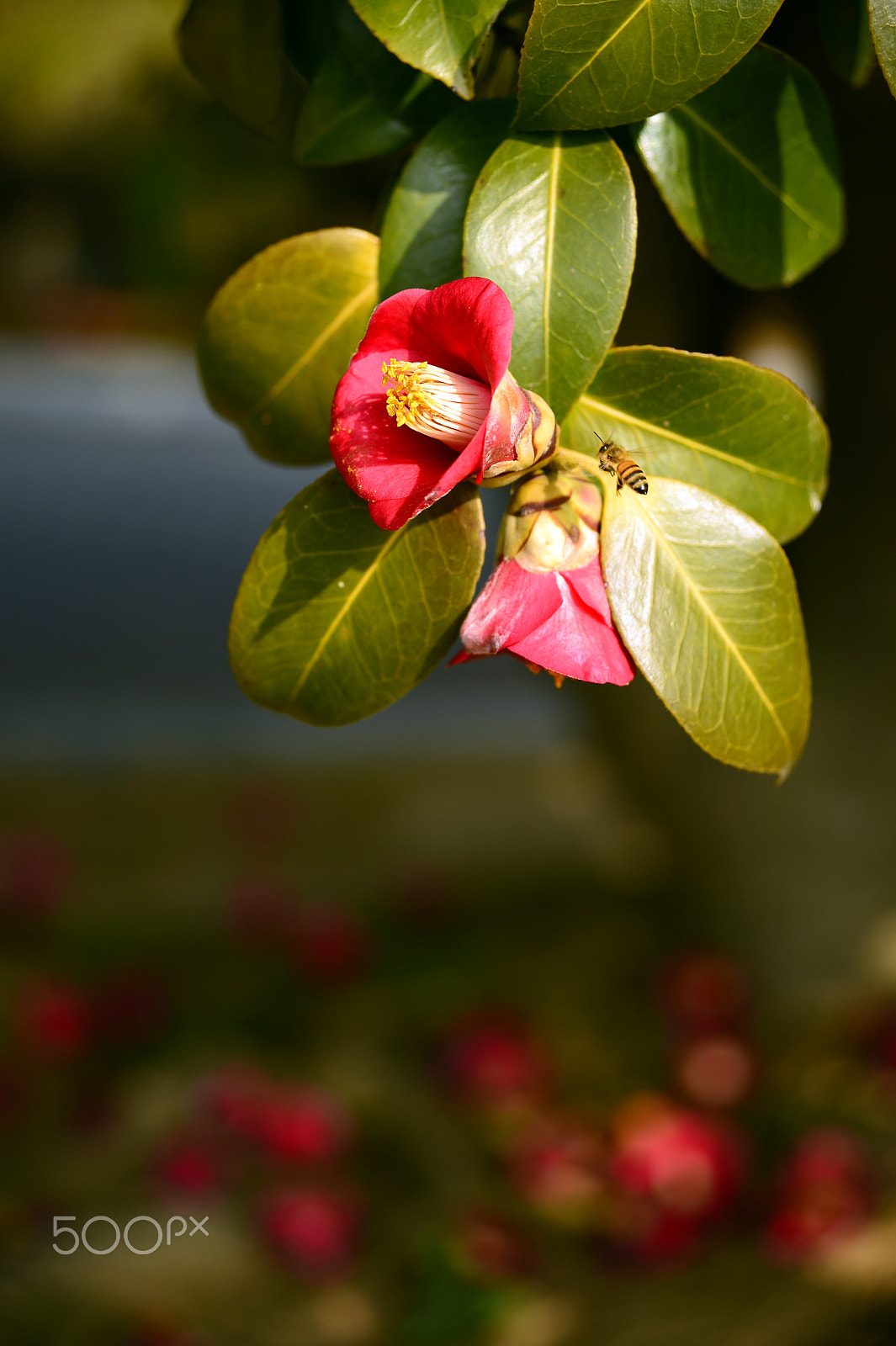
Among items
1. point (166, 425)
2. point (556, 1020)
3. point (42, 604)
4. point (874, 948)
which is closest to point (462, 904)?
point (556, 1020)

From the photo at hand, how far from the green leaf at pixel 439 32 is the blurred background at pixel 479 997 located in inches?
7.5

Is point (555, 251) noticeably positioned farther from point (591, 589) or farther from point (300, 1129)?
point (300, 1129)

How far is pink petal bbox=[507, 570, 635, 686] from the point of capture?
0.36 meters

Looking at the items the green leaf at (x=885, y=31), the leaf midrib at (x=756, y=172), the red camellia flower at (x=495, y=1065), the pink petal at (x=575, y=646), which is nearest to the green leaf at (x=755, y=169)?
the leaf midrib at (x=756, y=172)

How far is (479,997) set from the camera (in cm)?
167

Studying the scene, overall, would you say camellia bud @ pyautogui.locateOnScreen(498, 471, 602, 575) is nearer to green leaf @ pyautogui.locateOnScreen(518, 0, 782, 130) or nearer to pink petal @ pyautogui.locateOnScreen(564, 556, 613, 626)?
pink petal @ pyautogui.locateOnScreen(564, 556, 613, 626)

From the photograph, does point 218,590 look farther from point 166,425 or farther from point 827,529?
point 827,529

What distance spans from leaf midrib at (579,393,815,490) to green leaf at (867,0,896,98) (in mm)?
140

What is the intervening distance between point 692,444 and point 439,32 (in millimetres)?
185

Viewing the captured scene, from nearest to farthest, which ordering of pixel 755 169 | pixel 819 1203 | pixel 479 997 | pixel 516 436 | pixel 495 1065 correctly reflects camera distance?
pixel 516 436, pixel 755 169, pixel 819 1203, pixel 495 1065, pixel 479 997

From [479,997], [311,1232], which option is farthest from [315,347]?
[479,997]

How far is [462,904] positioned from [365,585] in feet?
5.41

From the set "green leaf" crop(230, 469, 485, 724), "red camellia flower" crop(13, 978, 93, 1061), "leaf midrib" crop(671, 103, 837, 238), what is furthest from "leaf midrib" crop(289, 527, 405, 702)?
"red camellia flower" crop(13, 978, 93, 1061)

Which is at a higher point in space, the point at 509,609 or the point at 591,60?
the point at 591,60
